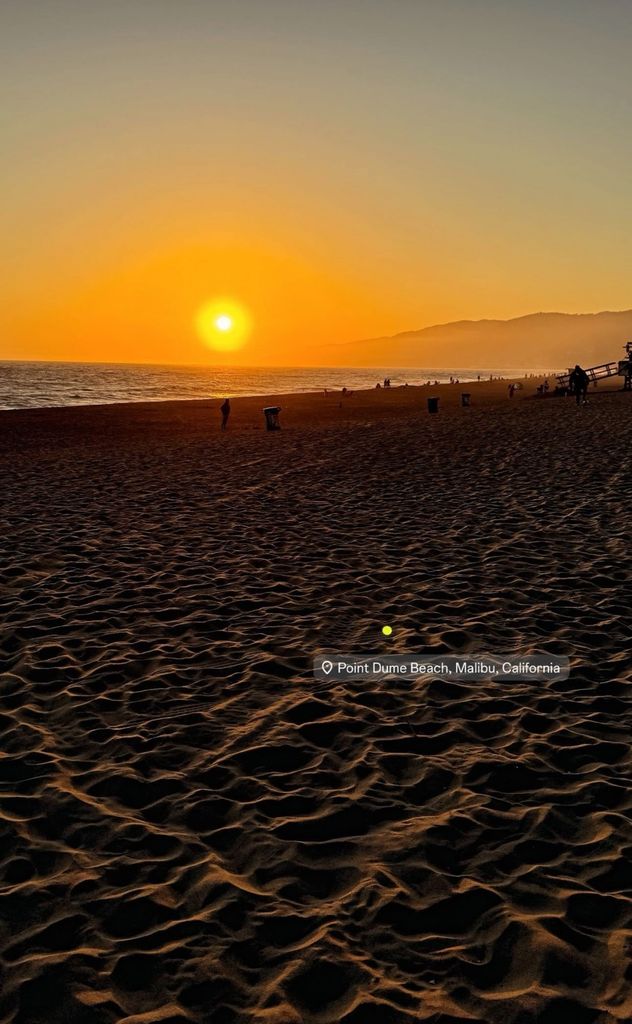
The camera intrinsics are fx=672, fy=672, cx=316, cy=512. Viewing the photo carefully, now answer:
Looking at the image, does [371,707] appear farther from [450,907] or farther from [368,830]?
[450,907]

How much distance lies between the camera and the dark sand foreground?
11.4 feet

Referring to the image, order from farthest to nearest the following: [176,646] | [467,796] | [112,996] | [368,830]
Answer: [176,646] < [467,796] < [368,830] < [112,996]

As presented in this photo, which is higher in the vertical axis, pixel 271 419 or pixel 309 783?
pixel 271 419

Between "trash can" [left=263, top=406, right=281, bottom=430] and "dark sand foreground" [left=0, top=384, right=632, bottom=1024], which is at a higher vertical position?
"trash can" [left=263, top=406, right=281, bottom=430]

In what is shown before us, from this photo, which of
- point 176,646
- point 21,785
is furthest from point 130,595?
point 21,785

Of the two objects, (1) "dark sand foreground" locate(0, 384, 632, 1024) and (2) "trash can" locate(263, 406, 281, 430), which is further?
(2) "trash can" locate(263, 406, 281, 430)

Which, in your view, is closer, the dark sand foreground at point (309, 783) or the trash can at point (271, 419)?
the dark sand foreground at point (309, 783)

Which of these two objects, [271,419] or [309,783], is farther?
[271,419]

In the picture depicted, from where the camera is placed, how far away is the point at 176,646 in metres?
7.75

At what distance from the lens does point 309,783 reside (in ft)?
16.9

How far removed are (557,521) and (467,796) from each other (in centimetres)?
882

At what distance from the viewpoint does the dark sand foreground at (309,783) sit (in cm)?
348

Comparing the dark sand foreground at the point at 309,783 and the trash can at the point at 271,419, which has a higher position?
the trash can at the point at 271,419

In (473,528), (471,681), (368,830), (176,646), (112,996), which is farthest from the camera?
(473,528)
